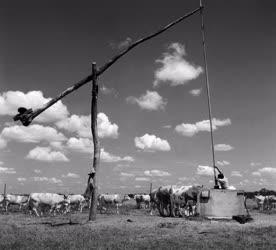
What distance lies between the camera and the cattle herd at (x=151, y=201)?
1068 inches

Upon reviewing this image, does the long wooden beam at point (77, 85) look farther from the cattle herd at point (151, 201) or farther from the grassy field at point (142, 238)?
the cattle herd at point (151, 201)

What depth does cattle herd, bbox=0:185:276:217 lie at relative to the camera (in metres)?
27.1

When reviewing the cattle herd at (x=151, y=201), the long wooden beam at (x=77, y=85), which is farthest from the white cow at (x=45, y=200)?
the long wooden beam at (x=77, y=85)

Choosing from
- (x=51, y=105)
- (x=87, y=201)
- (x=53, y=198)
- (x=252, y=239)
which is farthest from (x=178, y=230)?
(x=87, y=201)

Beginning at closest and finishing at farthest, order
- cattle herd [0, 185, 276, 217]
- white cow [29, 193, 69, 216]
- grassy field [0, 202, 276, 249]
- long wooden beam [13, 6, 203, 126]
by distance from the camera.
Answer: grassy field [0, 202, 276, 249], long wooden beam [13, 6, 203, 126], cattle herd [0, 185, 276, 217], white cow [29, 193, 69, 216]

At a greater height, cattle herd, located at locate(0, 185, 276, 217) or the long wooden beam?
the long wooden beam

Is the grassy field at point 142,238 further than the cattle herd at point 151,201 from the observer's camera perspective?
No

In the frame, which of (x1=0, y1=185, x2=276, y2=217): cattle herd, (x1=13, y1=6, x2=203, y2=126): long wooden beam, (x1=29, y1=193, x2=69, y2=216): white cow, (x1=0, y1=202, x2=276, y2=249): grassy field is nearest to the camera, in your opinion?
(x1=0, y1=202, x2=276, y2=249): grassy field

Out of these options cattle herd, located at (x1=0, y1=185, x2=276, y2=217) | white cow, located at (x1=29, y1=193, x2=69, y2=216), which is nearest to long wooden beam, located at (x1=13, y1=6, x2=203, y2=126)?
cattle herd, located at (x1=0, y1=185, x2=276, y2=217)

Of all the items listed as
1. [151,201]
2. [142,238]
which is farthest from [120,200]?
[142,238]

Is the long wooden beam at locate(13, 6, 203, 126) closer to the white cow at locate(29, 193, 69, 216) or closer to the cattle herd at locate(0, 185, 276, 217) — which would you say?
the cattle herd at locate(0, 185, 276, 217)

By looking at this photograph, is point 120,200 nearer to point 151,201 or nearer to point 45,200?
point 45,200

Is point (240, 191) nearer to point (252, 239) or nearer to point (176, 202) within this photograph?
point (176, 202)

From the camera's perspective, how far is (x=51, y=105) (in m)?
16.5
